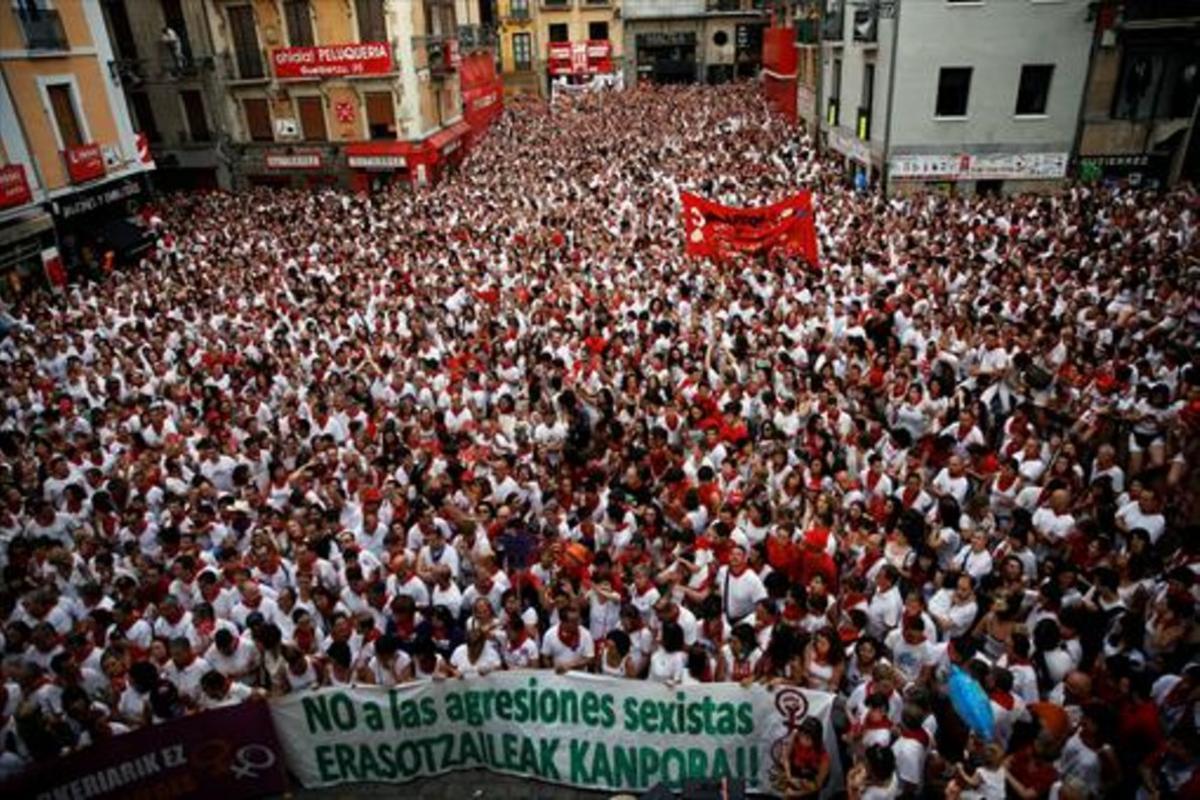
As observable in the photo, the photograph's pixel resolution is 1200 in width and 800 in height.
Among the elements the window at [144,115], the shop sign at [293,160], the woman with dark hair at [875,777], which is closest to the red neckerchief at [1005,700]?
the woman with dark hair at [875,777]

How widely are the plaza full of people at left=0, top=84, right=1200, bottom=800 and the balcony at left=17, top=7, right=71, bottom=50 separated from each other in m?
8.37

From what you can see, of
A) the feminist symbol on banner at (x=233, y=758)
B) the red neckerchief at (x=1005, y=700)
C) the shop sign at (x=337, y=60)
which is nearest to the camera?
the red neckerchief at (x=1005, y=700)

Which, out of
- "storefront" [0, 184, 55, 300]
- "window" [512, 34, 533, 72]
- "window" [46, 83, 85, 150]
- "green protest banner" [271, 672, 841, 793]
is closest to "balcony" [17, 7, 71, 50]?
"window" [46, 83, 85, 150]

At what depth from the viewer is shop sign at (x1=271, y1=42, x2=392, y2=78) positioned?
93.6ft

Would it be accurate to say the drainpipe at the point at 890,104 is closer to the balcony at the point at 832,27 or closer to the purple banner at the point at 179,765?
the balcony at the point at 832,27

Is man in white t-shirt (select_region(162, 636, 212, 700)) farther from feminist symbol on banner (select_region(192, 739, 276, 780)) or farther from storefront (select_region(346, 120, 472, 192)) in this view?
storefront (select_region(346, 120, 472, 192))

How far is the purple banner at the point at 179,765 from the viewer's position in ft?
19.8

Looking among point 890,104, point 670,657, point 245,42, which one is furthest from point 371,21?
point 670,657

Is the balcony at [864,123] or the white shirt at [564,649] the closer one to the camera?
the white shirt at [564,649]

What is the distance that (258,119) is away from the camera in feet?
100

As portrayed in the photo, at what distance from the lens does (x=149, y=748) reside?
6.16 metres

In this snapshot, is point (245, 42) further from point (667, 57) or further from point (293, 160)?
point (667, 57)

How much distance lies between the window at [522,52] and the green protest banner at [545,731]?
57127 mm

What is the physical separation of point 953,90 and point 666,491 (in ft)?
66.2
